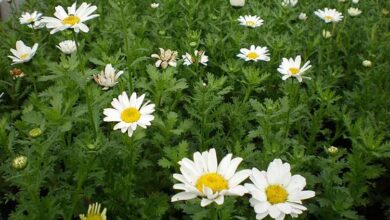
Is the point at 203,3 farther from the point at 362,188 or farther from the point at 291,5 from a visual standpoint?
the point at 362,188

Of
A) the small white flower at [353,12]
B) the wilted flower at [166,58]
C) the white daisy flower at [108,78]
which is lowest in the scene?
the white daisy flower at [108,78]

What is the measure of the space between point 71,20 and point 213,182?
103cm

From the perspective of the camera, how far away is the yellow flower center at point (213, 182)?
1263mm

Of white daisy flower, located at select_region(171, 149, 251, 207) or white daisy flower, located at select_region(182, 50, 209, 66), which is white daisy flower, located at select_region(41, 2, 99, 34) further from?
white daisy flower, located at select_region(171, 149, 251, 207)

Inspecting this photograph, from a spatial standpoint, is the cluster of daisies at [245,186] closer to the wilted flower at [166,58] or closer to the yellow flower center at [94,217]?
the yellow flower center at [94,217]

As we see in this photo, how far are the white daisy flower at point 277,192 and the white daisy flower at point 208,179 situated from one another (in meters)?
0.06

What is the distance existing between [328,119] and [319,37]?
60 centimetres

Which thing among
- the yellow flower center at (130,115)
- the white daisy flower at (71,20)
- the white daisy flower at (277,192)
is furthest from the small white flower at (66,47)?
the white daisy flower at (277,192)

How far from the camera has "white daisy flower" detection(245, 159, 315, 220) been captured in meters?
1.24

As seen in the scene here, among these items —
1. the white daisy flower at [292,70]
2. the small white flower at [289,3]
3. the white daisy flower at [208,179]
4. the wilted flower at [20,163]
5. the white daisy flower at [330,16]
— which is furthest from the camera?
the small white flower at [289,3]

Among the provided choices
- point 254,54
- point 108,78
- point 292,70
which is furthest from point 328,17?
point 108,78

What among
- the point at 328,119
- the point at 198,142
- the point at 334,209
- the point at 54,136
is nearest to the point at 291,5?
the point at 328,119

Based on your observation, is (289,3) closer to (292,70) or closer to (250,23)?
(250,23)

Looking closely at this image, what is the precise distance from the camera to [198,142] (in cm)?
213
